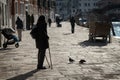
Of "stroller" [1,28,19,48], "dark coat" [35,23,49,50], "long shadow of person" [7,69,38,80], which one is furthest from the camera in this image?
"stroller" [1,28,19,48]

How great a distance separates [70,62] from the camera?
16.6 m

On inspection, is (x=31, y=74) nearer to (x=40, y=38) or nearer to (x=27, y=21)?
(x=40, y=38)

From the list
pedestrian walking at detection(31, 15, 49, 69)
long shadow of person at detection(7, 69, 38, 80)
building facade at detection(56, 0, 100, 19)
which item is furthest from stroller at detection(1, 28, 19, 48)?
building facade at detection(56, 0, 100, 19)

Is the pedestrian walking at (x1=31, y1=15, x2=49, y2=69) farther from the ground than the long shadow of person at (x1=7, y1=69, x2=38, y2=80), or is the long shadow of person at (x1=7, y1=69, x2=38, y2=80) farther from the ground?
the pedestrian walking at (x1=31, y1=15, x2=49, y2=69)

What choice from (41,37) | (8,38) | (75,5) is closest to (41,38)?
(41,37)

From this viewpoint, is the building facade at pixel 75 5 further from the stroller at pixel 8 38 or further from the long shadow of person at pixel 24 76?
the long shadow of person at pixel 24 76

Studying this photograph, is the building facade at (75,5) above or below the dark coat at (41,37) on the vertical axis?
below

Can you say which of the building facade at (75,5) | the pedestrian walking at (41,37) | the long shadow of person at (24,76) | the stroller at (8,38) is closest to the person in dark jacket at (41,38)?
the pedestrian walking at (41,37)

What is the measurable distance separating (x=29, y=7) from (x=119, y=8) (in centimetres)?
7290

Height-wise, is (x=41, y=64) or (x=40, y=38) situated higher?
(x=40, y=38)

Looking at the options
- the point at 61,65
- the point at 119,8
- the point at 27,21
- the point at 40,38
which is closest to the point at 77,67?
the point at 61,65

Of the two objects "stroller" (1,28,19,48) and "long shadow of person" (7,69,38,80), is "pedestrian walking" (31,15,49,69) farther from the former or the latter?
"stroller" (1,28,19,48)

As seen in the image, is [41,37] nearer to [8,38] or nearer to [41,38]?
[41,38]

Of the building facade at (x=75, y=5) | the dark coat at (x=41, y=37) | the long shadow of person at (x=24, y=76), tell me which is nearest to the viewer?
the long shadow of person at (x=24, y=76)
